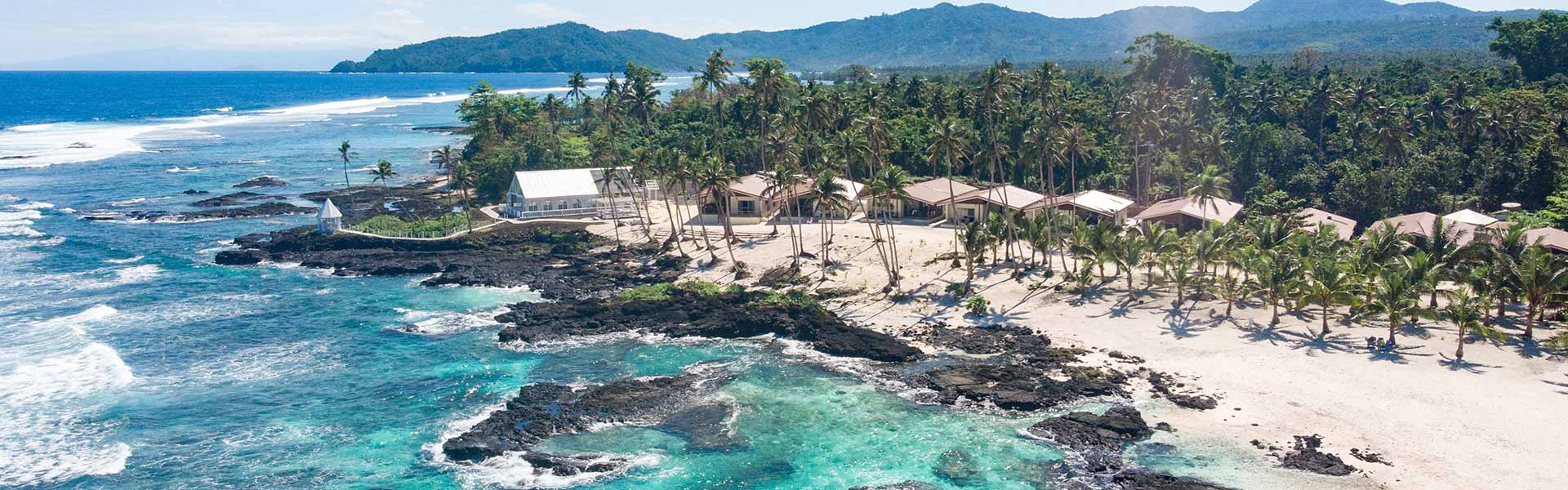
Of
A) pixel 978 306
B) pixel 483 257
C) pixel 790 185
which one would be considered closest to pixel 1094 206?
pixel 790 185

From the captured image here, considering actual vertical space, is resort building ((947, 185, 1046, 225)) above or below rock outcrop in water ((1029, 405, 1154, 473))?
above

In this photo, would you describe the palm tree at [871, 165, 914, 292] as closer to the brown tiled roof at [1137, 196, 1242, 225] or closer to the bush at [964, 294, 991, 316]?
the bush at [964, 294, 991, 316]

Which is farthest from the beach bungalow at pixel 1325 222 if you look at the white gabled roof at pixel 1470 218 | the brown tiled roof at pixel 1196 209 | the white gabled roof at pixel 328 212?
the white gabled roof at pixel 328 212

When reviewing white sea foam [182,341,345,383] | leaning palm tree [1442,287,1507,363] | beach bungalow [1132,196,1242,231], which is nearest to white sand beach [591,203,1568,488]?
leaning palm tree [1442,287,1507,363]

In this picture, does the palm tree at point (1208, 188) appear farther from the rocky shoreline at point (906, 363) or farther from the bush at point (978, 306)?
the rocky shoreline at point (906, 363)

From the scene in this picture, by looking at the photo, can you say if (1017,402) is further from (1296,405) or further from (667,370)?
(667,370)

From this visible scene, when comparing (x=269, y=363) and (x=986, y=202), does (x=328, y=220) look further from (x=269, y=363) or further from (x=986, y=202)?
(x=986, y=202)

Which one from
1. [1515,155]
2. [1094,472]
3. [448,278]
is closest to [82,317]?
[448,278]
